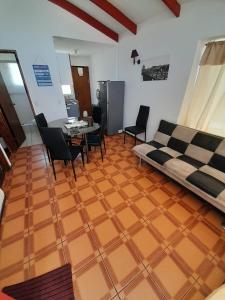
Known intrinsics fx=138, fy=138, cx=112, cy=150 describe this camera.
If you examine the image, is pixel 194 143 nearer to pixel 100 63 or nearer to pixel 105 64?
pixel 105 64

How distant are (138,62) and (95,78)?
289 centimetres

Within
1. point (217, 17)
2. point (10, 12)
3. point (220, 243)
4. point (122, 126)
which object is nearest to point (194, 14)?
point (217, 17)

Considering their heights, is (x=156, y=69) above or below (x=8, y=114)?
above

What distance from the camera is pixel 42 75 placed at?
3236mm

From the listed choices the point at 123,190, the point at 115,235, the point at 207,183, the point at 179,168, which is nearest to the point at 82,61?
the point at 123,190

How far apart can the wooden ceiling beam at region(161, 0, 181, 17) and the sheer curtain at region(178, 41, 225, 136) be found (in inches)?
30.0

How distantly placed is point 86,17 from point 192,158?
3.80 meters

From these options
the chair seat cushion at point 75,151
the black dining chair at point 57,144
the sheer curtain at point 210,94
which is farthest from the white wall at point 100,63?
the black dining chair at point 57,144

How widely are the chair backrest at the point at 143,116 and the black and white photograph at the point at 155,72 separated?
63 cm

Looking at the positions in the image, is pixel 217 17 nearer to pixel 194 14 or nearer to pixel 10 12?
pixel 194 14

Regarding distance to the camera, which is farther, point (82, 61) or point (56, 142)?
point (82, 61)

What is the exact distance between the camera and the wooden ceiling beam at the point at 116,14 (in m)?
2.57

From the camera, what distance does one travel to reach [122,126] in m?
4.35

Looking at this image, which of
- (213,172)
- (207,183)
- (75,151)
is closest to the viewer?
(207,183)
